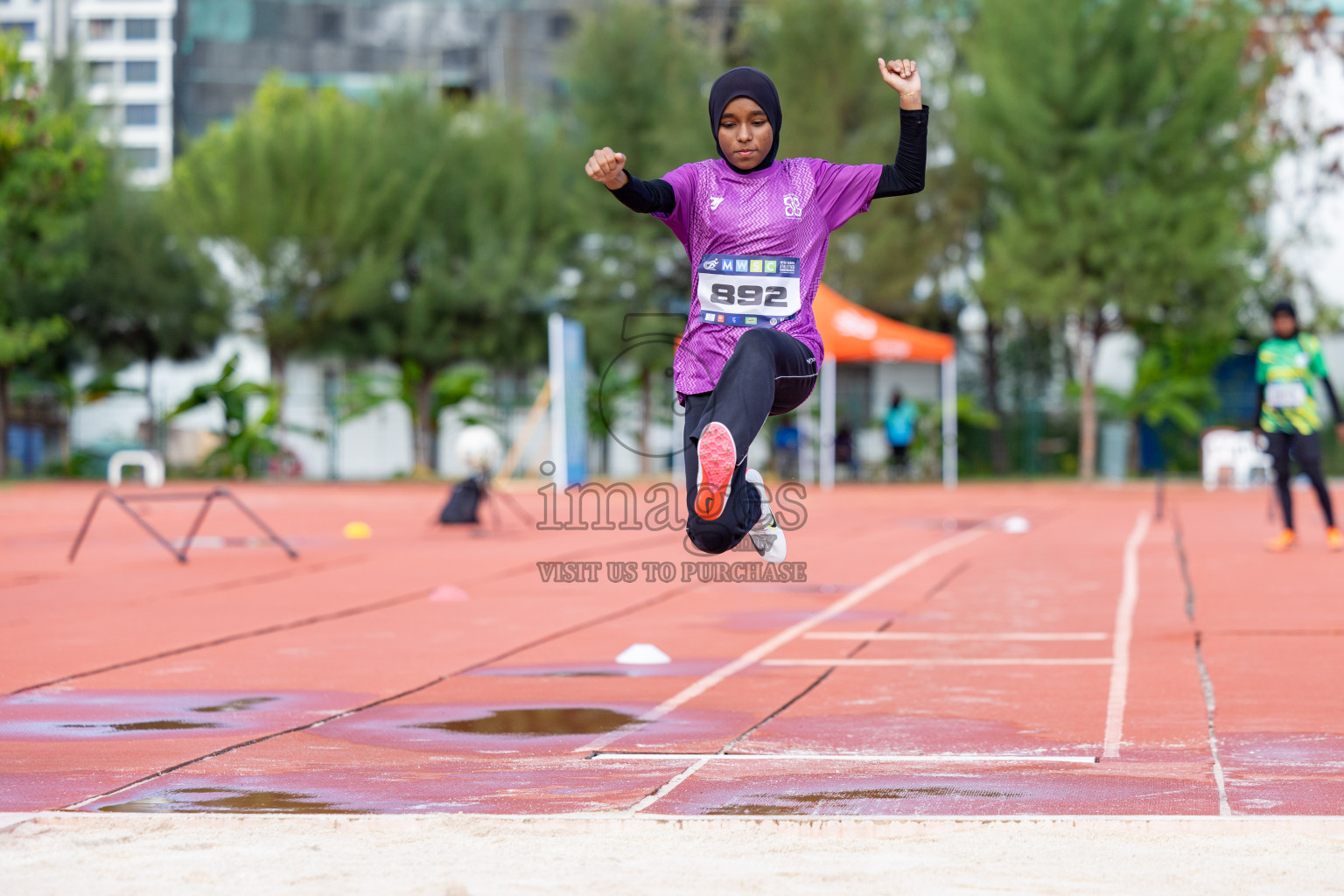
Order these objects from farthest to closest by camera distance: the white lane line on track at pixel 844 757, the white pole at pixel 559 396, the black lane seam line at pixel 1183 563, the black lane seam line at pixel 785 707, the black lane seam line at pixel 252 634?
the white pole at pixel 559 396
the black lane seam line at pixel 1183 563
the black lane seam line at pixel 252 634
the black lane seam line at pixel 785 707
the white lane line on track at pixel 844 757

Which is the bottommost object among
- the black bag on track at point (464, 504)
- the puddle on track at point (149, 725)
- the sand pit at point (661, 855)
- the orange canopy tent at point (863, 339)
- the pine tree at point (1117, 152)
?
the puddle on track at point (149, 725)

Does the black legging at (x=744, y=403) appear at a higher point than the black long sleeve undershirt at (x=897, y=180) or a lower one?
lower

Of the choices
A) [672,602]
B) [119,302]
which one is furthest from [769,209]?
[119,302]

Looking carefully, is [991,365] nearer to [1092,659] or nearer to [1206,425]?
[1206,425]

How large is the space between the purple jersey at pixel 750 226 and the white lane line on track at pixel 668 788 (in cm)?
142

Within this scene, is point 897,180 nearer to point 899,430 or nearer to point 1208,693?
point 1208,693

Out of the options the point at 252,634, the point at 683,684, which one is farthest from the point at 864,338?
the point at 683,684

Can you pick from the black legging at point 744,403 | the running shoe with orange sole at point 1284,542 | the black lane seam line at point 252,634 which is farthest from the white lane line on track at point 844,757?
the running shoe with orange sole at point 1284,542

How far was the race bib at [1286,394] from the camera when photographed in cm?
1248

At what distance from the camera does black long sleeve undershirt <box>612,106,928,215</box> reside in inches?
216

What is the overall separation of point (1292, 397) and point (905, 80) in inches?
322

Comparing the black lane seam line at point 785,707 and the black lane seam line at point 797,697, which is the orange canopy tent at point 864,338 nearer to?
the black lane seam line at point 797,697

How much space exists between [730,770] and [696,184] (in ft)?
7.07

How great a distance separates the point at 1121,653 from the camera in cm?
743
